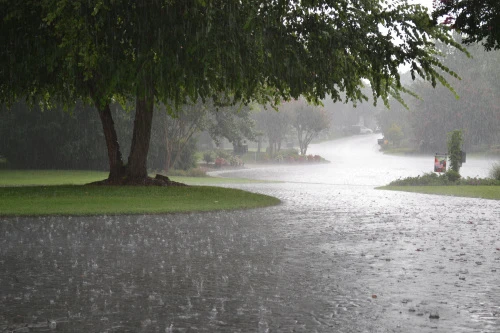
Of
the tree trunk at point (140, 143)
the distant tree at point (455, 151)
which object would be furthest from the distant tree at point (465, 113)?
the tree trunk at point (140, 143)

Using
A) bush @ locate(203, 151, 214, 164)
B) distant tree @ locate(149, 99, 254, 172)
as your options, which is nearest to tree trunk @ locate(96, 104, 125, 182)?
distant tree @ locate(149, 99, 254, 172)

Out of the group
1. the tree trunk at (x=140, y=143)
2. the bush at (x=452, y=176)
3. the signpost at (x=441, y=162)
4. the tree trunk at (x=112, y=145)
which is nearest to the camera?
the tree trunk at (x=140, y=143)

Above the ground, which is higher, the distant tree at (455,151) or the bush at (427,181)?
the distant tree at (455,151)

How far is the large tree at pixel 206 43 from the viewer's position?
17.5 m

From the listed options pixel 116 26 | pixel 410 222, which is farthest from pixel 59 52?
pixel 410 222

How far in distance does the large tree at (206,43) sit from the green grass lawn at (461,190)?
6224 millimetres

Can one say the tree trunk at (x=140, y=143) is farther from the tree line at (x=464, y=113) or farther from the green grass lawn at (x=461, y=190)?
the tree line at (x=464, y=113)

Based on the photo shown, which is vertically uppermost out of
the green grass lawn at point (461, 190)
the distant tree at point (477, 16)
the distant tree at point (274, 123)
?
the distant tree at point (274, 123)

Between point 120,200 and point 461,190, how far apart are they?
14401 millimetres

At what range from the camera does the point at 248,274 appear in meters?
8.54

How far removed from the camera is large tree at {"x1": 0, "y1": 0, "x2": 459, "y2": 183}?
17.5 m

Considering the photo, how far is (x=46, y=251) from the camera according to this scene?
34.1ft

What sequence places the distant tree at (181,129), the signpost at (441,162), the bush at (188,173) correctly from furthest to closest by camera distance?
the distant tree at (181,129) < the bush at (188,173) < the signpost at (441,162)

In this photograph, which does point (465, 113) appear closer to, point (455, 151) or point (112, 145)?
point (455, 151)
